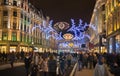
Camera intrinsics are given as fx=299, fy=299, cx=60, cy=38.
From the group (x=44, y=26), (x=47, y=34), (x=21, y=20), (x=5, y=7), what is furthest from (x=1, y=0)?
(x=47, y=34)

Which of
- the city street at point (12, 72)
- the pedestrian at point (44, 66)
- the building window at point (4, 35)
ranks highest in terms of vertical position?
the building window at point (4, 35)

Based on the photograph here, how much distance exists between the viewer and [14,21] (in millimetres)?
72938

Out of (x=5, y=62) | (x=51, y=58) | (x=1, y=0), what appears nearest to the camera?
(x=51, y=58)

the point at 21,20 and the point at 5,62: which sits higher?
the point at 21,20

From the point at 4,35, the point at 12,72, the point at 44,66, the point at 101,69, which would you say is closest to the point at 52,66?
the point at 44,66

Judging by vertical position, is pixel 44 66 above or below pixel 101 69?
below

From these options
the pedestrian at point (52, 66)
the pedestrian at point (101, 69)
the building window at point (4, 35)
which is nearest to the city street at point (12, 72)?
the pedestrian at point (52, 66)

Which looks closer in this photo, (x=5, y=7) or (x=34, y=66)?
(x=34, y=66)

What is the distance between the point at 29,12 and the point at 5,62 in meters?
40.4

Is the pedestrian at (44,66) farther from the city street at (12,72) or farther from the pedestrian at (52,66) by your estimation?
the city street at (12,72)

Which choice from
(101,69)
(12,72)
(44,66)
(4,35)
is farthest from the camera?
(4,35)

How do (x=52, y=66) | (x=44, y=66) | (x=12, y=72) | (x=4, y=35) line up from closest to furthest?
(x=52, y=66) → (x=44, y=66) → (x=12, y=72) → (x=4, y=35)

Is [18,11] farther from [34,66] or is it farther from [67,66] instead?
[34,66]

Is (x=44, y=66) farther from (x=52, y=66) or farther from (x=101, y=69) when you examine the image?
(x=101, y=69)
